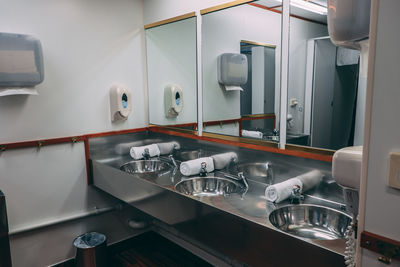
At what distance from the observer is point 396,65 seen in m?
0.81

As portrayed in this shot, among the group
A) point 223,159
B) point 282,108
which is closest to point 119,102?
point 223,159

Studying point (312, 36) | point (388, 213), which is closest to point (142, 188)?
point (312, 36)

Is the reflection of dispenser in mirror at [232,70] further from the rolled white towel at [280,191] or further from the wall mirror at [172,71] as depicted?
the rolled white towel at [280,191]

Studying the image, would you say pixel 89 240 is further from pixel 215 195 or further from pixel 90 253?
pixel 215 195

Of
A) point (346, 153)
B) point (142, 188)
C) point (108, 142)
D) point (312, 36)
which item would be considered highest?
point (312, 36)

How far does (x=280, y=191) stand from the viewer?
1660mm

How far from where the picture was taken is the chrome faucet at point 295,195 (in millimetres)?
1676

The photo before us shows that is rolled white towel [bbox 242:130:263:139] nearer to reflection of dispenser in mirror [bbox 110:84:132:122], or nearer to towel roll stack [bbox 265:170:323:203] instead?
towel roll stack [bbox 265:170:323:203]

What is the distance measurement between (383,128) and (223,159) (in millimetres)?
1492

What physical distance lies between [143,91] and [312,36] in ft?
5.89

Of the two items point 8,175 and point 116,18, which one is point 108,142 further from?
point 116,18

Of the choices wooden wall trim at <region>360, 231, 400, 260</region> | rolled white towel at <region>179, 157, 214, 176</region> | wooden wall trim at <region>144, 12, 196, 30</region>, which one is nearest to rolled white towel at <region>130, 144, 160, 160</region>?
rolled white towel at <region>179, 157, 214, 176</region>

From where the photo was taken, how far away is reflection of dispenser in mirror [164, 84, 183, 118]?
2781 mm

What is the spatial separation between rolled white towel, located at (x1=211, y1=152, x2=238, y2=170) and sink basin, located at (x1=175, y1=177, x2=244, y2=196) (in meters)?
0.14
